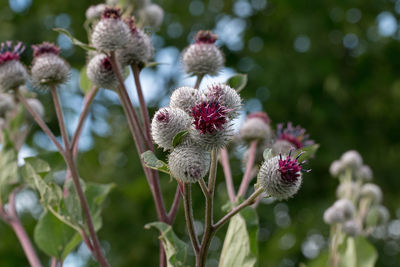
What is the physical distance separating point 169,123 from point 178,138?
→ 3.6 inches

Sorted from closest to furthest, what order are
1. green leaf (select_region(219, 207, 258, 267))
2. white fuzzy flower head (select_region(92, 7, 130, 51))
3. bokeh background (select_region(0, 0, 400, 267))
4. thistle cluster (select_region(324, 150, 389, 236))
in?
green leaf (select_region(219, 207, 258, 267)), white fuzzy flower head (select_region(92, 7, 130, 51)), thistle cluster (select_region(324, 150, 389, 236)), bokeh background (select_region(0, 0, 400, 267))

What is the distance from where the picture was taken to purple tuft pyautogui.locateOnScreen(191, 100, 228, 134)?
195cm

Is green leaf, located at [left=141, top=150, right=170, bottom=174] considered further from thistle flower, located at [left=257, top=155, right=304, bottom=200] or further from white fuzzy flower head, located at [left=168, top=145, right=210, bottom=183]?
thistle flower, located at [left=257, top=155, right=304, bottom=200]

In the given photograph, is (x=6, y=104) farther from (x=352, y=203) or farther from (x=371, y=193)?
(x=371, y=193)

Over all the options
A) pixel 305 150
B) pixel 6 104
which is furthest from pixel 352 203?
pixel 6 104

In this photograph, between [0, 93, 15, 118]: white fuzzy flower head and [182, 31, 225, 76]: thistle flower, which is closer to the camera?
[182, 31, 225, 76]: thistle flower

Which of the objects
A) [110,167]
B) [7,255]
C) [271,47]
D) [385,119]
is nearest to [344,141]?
[385,119]

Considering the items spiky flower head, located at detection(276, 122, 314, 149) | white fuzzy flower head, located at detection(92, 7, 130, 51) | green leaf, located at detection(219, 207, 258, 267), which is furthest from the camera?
spiky flower head, located at detection(276, 122, 314, 149)

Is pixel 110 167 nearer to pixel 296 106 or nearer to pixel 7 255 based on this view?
pixel 7 255

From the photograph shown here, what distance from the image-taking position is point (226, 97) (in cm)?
213

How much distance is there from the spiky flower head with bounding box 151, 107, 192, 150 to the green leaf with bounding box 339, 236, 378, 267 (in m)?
2.04

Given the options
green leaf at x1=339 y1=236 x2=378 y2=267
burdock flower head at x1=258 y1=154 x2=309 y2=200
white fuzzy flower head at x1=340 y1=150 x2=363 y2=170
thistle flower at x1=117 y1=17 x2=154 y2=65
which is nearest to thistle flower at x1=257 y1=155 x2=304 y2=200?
burdock flower head at x1=258 y1=154 x2=309 y2=200

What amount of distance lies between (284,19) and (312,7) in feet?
3.29

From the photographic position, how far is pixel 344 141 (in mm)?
8555
